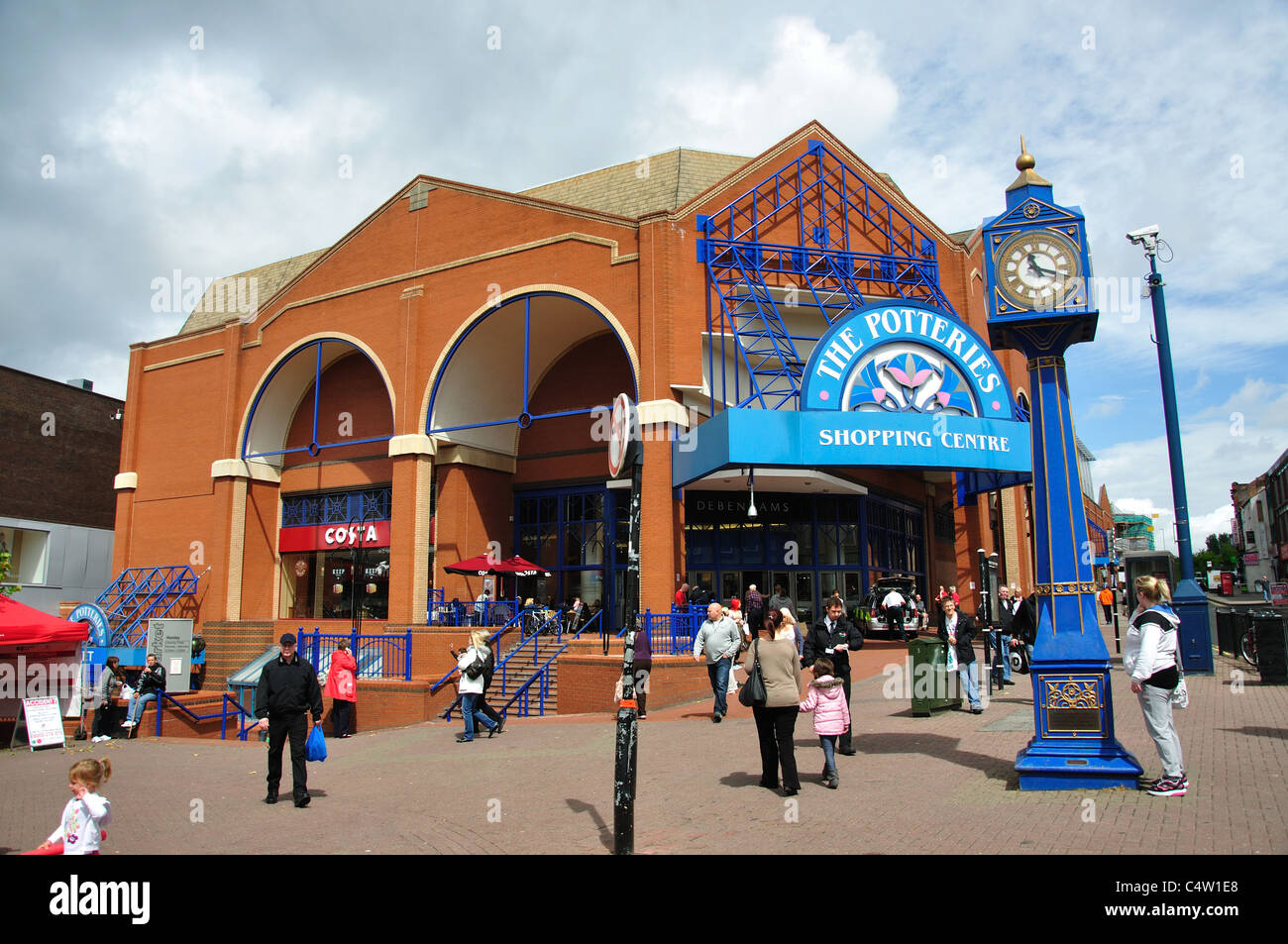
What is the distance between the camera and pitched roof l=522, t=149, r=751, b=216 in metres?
24.7

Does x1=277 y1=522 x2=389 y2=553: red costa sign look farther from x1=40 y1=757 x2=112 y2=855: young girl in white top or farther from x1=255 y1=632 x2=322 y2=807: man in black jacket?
Answer: x1=40 y1=757 x2=112 y2=855: young girl in white top

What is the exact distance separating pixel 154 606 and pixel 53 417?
14.2 m

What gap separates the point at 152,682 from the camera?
17688 millimetres

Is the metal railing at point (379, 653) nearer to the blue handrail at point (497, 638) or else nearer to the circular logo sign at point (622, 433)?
the blue handrail at point (497, 638)

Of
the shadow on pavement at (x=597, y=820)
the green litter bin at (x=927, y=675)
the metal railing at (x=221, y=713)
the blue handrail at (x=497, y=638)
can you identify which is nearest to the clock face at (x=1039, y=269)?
the green litter bin at (x=927, y=675)

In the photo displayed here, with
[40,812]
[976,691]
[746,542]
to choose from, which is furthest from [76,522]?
[976,691]

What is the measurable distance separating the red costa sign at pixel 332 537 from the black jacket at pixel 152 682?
8390 mm

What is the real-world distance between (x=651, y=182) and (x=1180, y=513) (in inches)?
644

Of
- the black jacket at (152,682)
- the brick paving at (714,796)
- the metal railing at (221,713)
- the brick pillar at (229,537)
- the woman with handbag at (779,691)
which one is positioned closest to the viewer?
the brick paving at (714,796)

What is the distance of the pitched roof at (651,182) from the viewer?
24.7 metres

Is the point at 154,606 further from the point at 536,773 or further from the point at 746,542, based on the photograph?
the point at 536,773

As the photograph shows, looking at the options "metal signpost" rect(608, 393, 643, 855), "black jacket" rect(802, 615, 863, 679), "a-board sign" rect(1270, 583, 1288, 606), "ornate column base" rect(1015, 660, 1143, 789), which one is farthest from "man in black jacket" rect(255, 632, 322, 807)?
"a-board sign" rect(1270, 583, 1288, 606)
